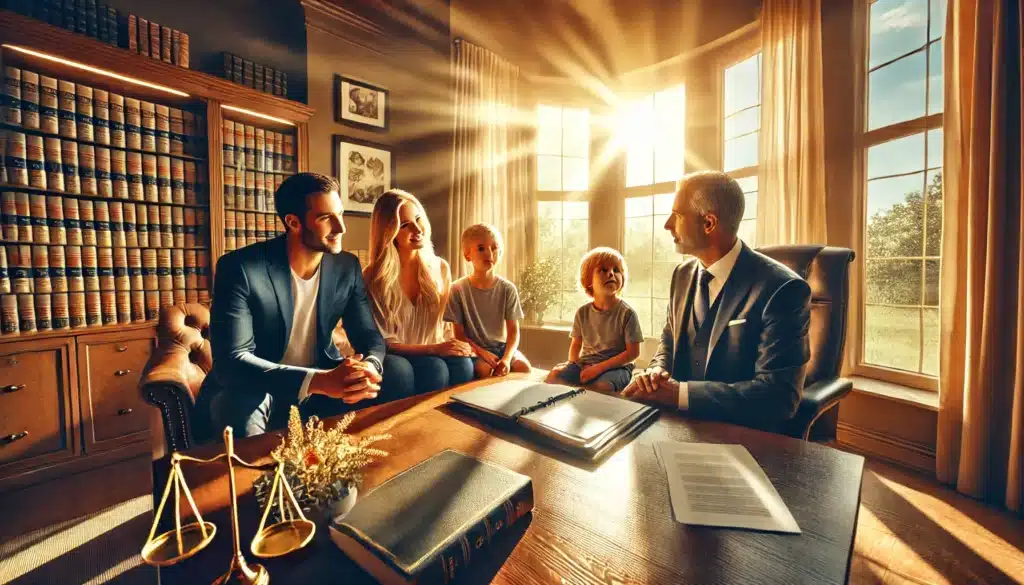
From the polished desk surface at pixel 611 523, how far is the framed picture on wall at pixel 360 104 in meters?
3.26

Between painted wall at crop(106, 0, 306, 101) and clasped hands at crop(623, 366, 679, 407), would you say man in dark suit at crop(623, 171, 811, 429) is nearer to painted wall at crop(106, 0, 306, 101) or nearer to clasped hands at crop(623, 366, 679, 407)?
clasped hands at crop(623, 366, 679, 407)

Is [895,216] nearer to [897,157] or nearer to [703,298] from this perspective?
[897,157]

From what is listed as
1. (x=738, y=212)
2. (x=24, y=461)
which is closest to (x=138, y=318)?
(x=24, y=461)

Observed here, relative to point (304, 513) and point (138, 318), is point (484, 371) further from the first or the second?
point (138, 318)

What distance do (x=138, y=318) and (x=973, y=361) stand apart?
4343 mm

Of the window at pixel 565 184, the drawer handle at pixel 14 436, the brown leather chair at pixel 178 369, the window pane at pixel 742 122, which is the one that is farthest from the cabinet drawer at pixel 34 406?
the window pane at pixel 742 122

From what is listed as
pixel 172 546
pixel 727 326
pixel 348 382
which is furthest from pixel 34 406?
pixel 727 326

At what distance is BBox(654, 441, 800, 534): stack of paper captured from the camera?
0.69 metres

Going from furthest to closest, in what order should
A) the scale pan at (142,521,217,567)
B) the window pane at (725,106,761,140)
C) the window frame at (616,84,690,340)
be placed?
1. the window frame at (616,84,690,340)
2. the window pane at (725,106,761,140)
3. the scale pan at (142,521,217,567)

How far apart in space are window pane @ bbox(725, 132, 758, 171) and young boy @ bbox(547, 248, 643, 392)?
188 cm

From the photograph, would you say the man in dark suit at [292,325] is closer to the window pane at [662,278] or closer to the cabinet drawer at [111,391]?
the cabinet drawer at [111,391]

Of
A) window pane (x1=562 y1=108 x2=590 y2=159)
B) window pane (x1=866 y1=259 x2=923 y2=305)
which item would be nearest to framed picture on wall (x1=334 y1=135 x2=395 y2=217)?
window pane (x1=562 y1=108 x2=590 y2=159)

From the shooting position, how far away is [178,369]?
1.42 meters

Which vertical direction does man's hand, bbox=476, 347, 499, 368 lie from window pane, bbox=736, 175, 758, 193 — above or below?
below
